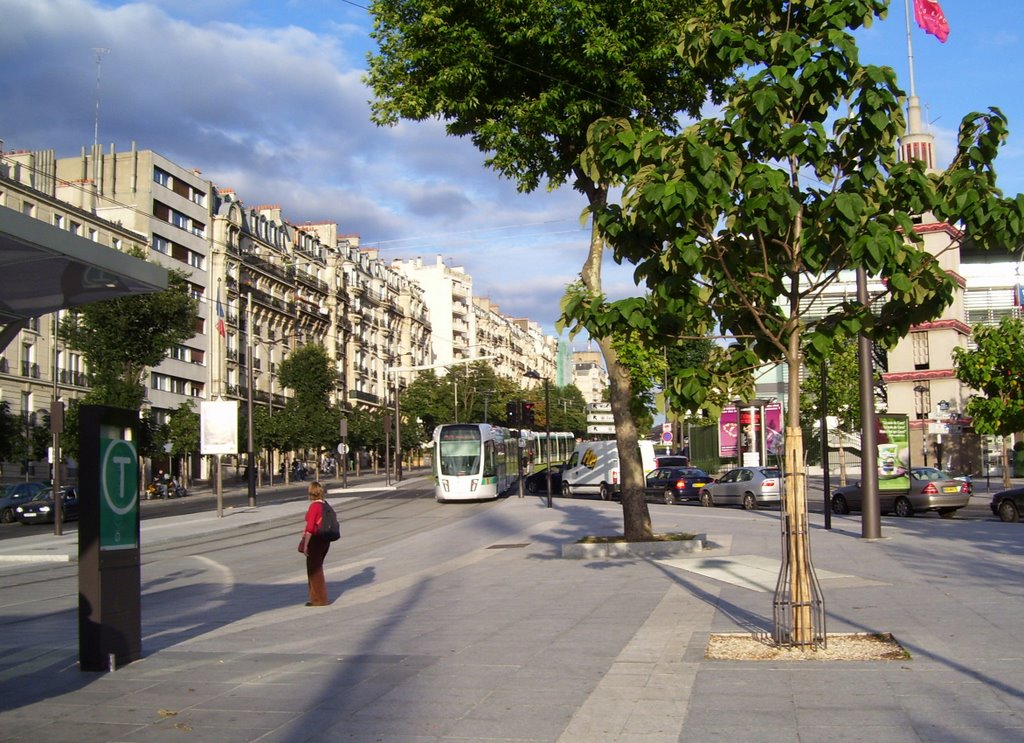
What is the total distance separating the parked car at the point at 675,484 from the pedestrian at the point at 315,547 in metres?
27.5

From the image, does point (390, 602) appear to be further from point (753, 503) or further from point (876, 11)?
point (753, 503)

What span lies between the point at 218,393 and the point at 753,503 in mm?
51756

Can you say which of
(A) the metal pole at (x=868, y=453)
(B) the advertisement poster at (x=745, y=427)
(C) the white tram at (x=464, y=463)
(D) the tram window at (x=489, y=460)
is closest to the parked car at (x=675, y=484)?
(D) the tram window at (x=489, y=460)

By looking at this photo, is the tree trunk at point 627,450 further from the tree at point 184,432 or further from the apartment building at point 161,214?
the apartment building at point 161,214

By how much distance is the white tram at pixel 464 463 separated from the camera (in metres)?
40.6

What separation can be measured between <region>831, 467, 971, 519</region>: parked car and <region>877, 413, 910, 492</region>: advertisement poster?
21cm

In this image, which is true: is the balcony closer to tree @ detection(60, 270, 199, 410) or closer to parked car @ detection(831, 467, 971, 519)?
tree @ detection(60, 270, 199, 410)

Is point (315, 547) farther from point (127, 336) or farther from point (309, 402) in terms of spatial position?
point (309, 402)

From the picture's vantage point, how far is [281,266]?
91.0m

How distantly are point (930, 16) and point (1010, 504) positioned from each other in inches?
458

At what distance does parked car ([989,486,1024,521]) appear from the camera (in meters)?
25.3

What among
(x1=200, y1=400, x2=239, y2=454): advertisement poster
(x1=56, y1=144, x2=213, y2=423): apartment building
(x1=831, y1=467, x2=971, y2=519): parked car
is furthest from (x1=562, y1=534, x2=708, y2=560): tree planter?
(x1=56, y1=144, x2=213, y2=423): apartment building

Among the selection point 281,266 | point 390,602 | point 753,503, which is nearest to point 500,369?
point 281,266

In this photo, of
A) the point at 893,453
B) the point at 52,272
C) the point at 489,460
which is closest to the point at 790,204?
the point at 52,272
